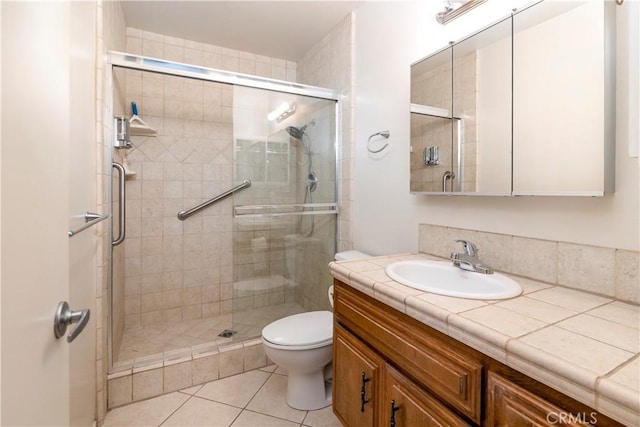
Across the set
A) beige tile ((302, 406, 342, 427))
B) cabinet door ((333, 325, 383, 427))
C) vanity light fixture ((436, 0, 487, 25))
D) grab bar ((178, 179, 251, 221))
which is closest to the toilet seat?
cabinet door ((333, 325, 383, 427))

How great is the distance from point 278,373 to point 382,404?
112 centimetres

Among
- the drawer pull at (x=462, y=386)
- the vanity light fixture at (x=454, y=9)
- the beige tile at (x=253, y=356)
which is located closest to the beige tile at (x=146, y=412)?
the beige tile at (x=253, y=356)

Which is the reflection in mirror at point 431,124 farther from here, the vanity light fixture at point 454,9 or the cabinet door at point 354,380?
the cabinet door at point 354,380

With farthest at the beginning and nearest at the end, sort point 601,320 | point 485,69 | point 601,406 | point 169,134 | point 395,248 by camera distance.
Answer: point 169,134
point 395,248
point 485,69
point 601,320
point 601,406

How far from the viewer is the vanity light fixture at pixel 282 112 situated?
206 centimetres

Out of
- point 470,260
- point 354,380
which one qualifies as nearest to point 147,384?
point 354,380

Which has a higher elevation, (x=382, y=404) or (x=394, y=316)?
(x=394, y=316)

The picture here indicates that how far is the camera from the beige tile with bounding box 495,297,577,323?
754 millimetres

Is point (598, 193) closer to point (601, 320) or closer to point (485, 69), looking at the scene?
point (601, 320)

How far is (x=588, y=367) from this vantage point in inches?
21.0

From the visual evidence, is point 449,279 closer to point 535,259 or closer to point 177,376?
point 535,259

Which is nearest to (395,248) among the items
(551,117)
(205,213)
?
(551,117)

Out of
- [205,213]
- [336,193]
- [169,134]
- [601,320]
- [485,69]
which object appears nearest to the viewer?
[601,320]

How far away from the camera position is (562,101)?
1.00 m
